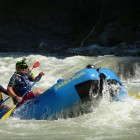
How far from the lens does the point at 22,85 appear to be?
5973 millimetres

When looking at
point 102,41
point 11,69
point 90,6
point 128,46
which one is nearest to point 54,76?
point 11,69

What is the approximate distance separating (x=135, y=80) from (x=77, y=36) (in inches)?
357

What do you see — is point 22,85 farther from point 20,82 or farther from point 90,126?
point 90,126

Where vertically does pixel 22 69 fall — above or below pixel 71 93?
above

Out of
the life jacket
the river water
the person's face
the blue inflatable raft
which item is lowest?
the river water

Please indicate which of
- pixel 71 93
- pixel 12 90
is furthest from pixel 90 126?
pixel 12 90

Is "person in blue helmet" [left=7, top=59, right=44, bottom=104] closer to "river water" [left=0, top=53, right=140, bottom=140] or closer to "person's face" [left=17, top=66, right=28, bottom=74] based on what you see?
"person's face" [left=17, top=66, right=28, bottom=74]

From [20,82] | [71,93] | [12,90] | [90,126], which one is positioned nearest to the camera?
[90,126]

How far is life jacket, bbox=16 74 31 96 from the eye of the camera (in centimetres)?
592

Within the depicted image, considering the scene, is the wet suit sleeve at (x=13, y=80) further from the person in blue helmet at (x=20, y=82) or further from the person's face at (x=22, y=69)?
the person's face at (x=22, y=69)

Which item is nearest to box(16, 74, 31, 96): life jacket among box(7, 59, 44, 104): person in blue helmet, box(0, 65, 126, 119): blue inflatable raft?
box(7, 59, 44, 104): person in blue helmet

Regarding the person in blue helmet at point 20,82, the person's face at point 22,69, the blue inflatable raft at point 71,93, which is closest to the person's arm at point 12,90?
the person in blue helmet at point 20,82

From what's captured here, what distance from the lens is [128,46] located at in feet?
49.5

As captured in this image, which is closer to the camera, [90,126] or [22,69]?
[90,126]
